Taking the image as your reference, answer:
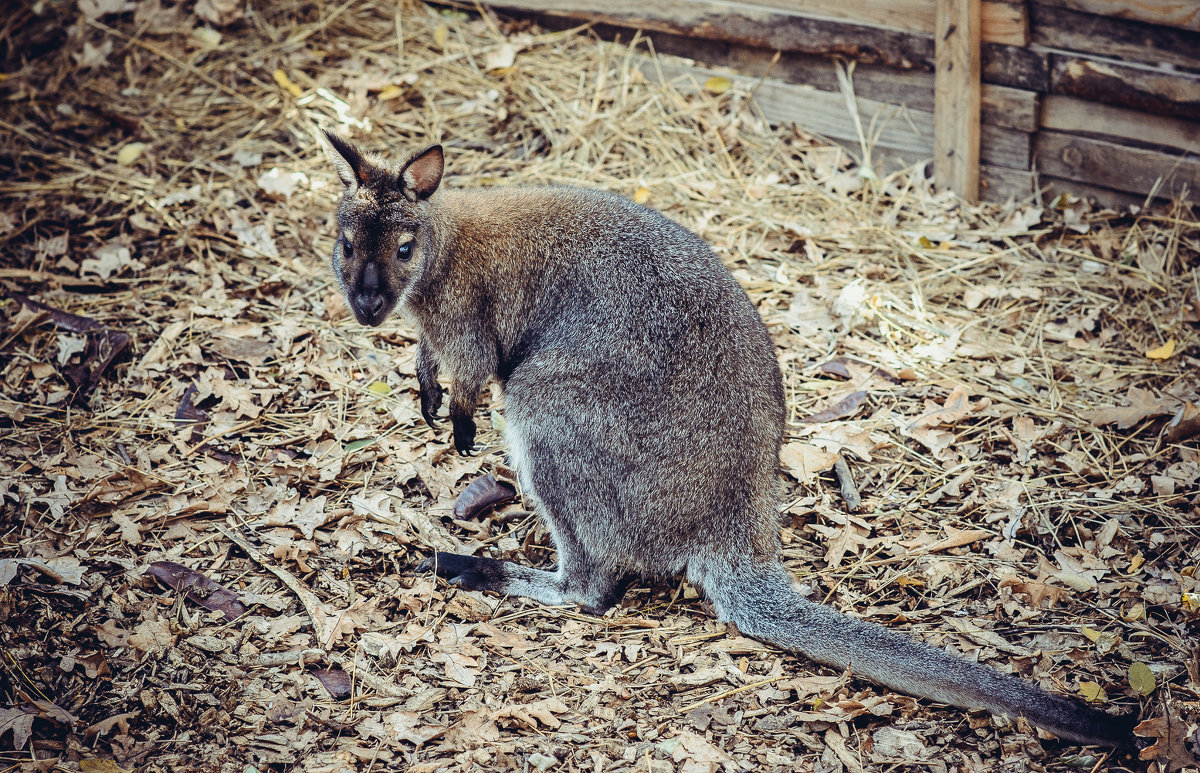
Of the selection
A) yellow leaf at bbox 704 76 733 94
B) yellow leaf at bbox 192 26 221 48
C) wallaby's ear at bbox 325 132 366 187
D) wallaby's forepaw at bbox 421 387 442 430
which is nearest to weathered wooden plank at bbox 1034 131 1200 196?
yellow leaf at bbox 704 76 733 94

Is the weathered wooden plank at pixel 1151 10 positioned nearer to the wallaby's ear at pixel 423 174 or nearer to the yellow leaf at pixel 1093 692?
the yellow leaf at pixel 1093 692

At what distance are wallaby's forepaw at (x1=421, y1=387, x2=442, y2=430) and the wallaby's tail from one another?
153 cm

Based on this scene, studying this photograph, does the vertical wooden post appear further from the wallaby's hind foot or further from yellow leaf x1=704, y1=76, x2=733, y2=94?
the wallaby's hind foot

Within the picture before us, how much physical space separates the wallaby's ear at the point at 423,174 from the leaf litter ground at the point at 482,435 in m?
1.47

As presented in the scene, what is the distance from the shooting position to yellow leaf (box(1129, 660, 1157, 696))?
3533 millimetres

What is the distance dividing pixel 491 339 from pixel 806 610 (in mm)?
1792

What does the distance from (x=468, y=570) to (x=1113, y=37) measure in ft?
16.0

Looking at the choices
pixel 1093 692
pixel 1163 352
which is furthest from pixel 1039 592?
pixel 1163 352

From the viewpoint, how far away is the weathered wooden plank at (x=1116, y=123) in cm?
576

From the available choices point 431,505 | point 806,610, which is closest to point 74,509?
point 431,505

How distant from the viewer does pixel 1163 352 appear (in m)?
5.30

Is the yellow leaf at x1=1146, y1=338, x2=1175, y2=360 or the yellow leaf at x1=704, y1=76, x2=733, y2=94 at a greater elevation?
the yellow leaf at x1=704, y1=76, x2=733, y2=94

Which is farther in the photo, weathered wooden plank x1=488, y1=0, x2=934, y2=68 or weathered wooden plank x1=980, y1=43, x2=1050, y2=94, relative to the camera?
weathered wooden plank x1=488, y1=0, x2=934, y2=68

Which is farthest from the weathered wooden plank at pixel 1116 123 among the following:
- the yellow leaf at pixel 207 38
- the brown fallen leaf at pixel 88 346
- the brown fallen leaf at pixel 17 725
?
the brown fallen leaf at pixel 17 725
